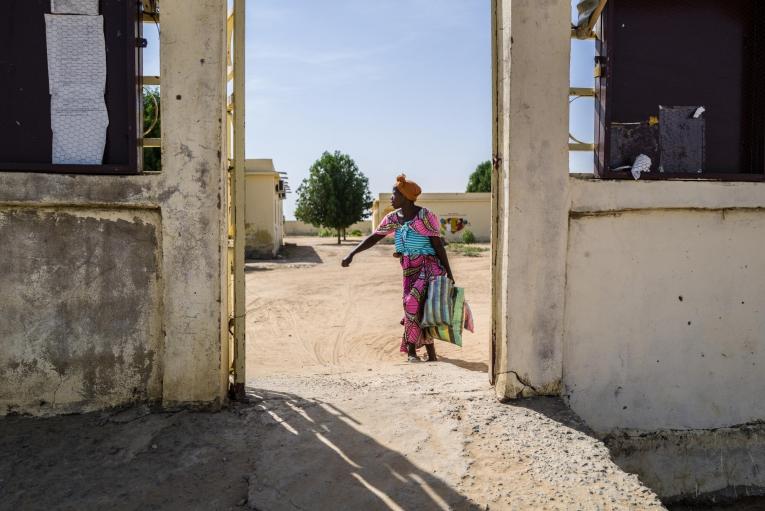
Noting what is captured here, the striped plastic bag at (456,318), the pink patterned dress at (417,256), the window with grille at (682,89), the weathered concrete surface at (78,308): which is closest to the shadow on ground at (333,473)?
the weathered concrete surface at (78,308)

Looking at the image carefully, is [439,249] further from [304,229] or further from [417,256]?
[304,229]

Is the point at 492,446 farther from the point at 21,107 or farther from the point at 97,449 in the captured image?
the point at 21,107

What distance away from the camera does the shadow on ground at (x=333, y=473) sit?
288 centimetres

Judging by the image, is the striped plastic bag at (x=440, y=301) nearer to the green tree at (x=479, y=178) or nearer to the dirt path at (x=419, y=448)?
the dirt path at (x=419, y=448)

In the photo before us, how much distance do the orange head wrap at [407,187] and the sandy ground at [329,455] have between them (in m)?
1.90

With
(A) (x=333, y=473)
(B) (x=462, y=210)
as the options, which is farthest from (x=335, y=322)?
(B) (x=462, y=210)

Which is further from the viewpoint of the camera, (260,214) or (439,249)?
(260,214)

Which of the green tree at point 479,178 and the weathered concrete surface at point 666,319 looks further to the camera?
the green tree at point 479,178

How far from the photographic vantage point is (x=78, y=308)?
3586 mm

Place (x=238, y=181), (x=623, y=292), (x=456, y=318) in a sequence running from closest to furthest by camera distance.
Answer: (x=238, y=181) < (x=623, y=292) < (x=456, y=318)

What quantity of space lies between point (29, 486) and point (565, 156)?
3635mm

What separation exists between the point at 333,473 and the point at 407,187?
124 inches

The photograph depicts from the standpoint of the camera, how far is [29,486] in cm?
291

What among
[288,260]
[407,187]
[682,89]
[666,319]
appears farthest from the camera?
[288,260]
